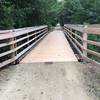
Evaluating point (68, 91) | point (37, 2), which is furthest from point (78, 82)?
point (37, 2)

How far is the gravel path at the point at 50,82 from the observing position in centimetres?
479

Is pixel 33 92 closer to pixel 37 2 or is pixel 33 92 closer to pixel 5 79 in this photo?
pixel 5 79

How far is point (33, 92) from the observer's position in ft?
16.3

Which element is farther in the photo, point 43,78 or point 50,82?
point 43,78

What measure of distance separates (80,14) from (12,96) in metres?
24.5

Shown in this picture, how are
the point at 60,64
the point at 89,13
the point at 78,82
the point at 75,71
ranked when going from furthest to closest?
the point at 89,13, the point at 60,64, the point at 75,71, the point at 78,82

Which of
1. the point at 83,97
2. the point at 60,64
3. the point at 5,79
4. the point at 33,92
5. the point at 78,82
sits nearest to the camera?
the point at 83,97

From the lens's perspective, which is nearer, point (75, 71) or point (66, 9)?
point (75, 71)

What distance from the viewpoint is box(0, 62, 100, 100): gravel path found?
479 centimetres

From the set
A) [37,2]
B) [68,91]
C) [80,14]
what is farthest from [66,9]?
[68,91]

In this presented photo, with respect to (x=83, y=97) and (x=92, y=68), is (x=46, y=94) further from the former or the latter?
(x=92, y=68)

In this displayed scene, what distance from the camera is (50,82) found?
5605mm

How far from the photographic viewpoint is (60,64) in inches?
296

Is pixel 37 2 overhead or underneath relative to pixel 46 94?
overhead
